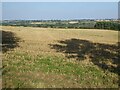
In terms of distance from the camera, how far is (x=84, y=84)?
46.4 ft

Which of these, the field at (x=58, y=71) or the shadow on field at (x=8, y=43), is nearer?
the field at (x=58, y=71)

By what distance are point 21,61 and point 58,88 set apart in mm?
6162

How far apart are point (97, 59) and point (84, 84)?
23.7ft

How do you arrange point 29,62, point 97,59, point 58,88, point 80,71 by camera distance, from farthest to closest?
point 97,59 → point 29,62 → point 80,71 → point 58,88

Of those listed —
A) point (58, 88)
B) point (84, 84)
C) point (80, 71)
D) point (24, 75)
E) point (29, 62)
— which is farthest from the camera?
point (29, 62)

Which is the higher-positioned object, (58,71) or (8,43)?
(8,43)

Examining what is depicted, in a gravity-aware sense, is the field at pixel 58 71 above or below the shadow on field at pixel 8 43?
below

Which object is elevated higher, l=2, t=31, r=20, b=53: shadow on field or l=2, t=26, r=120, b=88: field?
l=2, t=31, r=20, b=53: shadow on field

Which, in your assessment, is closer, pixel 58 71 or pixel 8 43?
pixel 58 71

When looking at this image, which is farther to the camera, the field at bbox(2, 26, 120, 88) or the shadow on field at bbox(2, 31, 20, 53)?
the shadow on field at bbox(2, 31, 20, 53)

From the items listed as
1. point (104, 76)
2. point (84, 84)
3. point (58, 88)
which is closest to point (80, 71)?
point (104, 76)

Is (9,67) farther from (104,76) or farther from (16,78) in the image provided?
A: (104,76)

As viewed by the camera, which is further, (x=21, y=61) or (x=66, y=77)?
(x=21, y=61)

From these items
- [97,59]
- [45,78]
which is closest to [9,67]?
[45,78]
